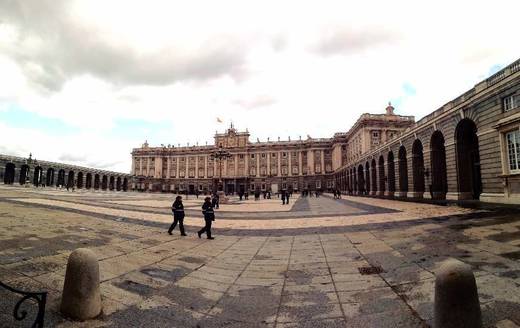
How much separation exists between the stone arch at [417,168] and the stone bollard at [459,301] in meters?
31.2

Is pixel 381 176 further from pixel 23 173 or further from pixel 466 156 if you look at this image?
pixel 23 173

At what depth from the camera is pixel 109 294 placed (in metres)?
4.74

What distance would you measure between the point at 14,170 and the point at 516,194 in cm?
8786

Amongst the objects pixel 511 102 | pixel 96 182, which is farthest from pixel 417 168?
pixel 96 182

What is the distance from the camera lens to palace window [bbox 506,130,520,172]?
1694cm

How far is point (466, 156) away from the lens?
75.4ft

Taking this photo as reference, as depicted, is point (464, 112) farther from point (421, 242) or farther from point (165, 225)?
point (165, 225)

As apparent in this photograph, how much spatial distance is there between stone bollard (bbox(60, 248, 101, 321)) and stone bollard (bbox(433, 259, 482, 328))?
4305 mm

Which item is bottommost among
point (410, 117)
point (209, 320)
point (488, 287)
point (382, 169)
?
point (209, 320)

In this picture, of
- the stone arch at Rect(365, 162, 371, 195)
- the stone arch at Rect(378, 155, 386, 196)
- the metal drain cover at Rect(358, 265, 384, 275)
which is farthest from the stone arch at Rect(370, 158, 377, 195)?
the metal drain cover at Rect(358, 265, 384, 275)

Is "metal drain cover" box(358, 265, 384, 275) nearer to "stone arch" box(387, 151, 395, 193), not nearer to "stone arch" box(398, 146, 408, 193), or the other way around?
"stone arch" box(398, 146, 408, 193)

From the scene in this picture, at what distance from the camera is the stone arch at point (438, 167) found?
27172mm

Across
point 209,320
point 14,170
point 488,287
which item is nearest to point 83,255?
point 209,320

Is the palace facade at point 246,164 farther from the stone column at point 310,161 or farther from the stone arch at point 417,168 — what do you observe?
the stone arch at point 417,168
